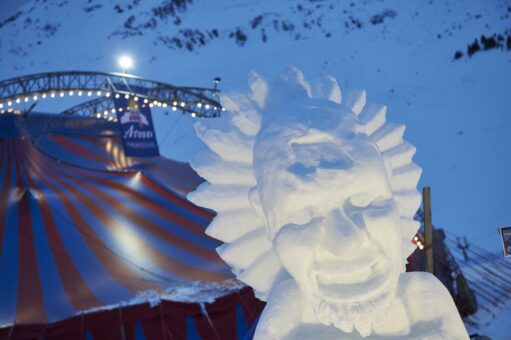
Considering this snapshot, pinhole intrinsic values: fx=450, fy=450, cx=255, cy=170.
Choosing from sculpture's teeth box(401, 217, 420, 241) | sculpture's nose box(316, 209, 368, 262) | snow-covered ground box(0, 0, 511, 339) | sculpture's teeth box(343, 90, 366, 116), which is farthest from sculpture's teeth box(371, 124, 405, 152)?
snow-covered ground box(0, 0, 511, 339)

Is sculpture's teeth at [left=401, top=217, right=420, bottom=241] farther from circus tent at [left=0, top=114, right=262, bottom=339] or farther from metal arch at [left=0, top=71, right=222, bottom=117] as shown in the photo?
metal arch at [left=0, top=71, right=222, bottom=117]

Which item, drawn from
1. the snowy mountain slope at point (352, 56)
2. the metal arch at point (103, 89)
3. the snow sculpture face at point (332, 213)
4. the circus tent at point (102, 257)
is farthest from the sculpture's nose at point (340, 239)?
the snowy mountain slope at point (352, 56)

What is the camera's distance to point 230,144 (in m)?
1.33

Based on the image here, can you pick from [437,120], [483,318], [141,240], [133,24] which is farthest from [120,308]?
[133,24]

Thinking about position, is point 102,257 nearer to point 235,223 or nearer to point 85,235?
point 85,235

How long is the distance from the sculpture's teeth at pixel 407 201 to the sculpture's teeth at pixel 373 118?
0.69 ft

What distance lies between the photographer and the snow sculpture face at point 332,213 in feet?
3.62

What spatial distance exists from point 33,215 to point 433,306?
3613 millimetres

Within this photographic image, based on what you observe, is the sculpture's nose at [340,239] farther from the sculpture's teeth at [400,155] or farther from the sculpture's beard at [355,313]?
the sculpture's teeth at [400,155]

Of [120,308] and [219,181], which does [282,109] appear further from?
[120,308]

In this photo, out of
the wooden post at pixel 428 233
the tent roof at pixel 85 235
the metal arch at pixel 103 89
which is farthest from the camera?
the metal arch at pixel 103 89

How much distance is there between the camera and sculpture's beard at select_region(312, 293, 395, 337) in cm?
110

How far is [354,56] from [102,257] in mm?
15120

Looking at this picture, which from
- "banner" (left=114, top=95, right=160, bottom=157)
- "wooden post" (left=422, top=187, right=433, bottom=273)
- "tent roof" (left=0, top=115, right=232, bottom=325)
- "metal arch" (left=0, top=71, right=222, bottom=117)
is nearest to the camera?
"tent roof" (left=0, top=115, right=232, bottom=325)
